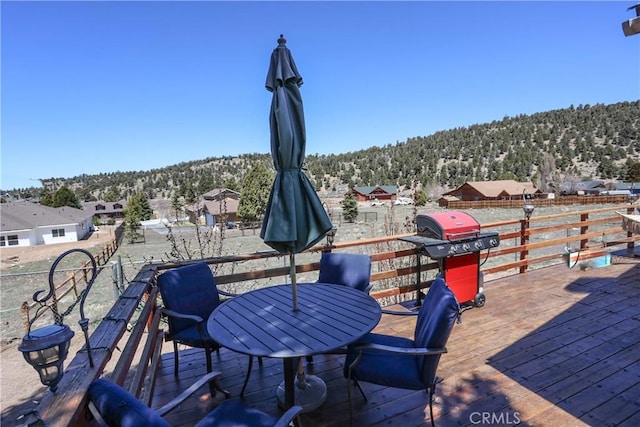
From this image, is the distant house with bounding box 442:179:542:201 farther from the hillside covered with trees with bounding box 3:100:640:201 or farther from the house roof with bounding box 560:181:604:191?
the hillside covered with trees with bounding box 3:100:640:201

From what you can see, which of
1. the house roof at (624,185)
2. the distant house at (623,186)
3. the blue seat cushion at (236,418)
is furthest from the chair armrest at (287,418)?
the house roof at (624,185)

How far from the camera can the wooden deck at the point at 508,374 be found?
229 centimetres

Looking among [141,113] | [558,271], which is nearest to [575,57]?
[558,271]

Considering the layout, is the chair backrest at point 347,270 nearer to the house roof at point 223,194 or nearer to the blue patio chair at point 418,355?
the blue patio chair at point 418,355

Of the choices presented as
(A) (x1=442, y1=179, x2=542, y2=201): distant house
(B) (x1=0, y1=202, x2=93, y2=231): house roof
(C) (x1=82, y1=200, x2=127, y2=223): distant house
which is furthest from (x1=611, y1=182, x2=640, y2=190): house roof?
(C) (x1=82, y1=200, x2=127, y2=223): distant house

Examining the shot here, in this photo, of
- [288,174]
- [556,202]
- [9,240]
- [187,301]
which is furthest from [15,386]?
[556,202]

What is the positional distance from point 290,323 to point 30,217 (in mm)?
36161

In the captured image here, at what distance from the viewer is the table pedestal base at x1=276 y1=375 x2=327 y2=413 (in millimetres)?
2371

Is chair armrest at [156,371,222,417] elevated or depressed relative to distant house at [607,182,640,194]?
Result: elevated

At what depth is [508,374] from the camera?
2.75m

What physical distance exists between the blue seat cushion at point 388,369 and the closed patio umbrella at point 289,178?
0.49 meters

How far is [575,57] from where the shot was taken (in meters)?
9.41

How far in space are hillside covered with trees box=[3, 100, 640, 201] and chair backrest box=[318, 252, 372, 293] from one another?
88.1ft

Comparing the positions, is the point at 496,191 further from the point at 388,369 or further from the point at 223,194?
the point at 388,369
